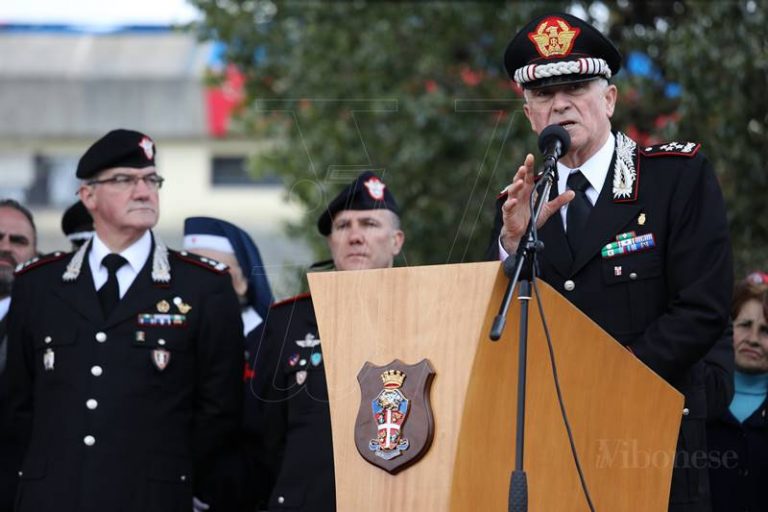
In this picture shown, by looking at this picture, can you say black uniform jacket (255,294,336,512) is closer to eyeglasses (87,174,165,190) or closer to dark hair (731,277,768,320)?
eyeglasses (87,174,165,190)

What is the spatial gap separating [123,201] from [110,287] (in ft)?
1.18

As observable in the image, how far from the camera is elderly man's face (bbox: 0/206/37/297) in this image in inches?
263

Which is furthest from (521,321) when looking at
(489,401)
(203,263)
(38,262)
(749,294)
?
(749,294)

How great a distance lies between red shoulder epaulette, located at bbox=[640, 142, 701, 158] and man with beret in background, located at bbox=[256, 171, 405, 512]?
66.3 inches

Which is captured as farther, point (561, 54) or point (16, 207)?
point (16, 207)

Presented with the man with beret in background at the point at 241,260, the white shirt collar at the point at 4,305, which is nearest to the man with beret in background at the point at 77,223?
the man with beret in background at the point at 241,260

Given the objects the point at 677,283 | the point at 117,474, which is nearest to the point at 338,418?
the point at 677,283

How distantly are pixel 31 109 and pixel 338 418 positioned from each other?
916 inches

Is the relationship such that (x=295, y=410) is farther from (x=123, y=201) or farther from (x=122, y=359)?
(x=123, y=201)

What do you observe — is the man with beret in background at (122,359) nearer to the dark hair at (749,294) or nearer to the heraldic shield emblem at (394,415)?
the heraldic shield emblem at (394,415)

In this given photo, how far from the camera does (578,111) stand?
4.31 metres

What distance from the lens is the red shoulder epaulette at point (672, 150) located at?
4324mm

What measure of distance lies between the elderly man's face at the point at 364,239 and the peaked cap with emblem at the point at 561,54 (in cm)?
156

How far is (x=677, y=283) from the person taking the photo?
414 cm
